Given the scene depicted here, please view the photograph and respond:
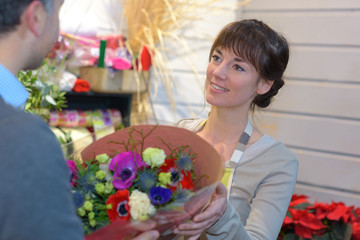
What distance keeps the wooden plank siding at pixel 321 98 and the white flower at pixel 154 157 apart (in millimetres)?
2202

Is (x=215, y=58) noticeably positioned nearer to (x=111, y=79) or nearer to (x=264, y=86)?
(x=264, y=86)

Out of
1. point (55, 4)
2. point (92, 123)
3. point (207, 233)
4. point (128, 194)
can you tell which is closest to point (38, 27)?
point (55, 4)

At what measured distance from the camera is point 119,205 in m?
0.97

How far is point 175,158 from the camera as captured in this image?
3.58 ft

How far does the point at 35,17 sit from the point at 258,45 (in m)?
1.02

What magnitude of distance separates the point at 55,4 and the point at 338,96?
2.64 meters

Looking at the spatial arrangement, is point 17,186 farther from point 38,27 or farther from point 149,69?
point 149,69

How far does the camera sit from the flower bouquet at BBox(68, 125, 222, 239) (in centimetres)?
92

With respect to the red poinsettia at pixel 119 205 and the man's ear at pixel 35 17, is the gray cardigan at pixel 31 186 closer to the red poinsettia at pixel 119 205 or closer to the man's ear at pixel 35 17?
the man's ear at pixel 35 17

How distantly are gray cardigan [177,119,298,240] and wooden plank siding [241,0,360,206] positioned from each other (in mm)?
1599

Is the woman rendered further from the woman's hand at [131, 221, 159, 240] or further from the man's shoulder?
the man's shoulder

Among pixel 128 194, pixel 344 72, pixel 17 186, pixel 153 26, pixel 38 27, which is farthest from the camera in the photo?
pixel 153 26

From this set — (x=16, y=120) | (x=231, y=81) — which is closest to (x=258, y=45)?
(x=231, y=81)

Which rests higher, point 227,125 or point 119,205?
point 119,205
